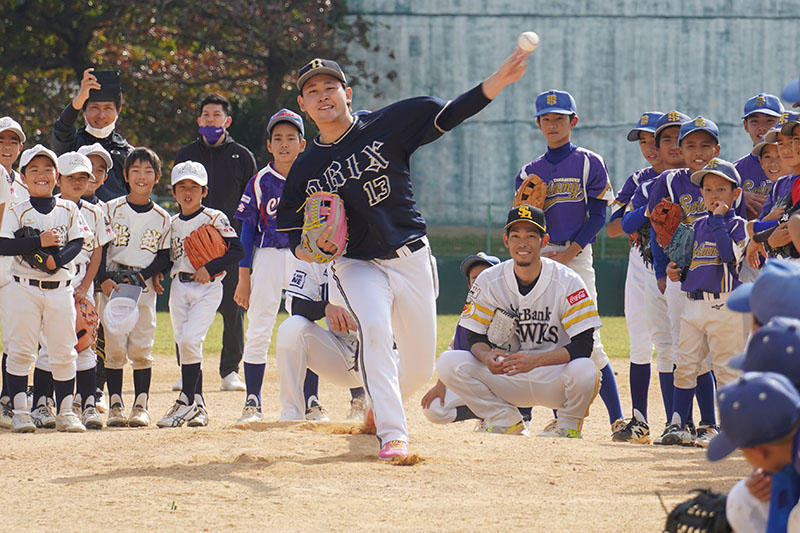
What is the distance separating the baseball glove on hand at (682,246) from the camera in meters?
6.71

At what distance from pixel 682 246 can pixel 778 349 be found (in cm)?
401

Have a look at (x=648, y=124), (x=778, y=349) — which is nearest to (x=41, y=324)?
(x=648, y=124)

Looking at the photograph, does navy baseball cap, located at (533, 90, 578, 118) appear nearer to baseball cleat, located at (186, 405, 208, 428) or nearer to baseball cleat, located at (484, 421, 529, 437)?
baseball cleat, located at (484, 421, 529, 437)

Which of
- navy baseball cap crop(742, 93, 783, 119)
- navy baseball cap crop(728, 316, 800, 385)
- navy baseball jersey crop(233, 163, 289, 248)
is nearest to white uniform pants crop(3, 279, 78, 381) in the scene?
navy baseball jersey crop(233, 163, 289, 248)

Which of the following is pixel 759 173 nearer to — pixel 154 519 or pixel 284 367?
pixel 284 367

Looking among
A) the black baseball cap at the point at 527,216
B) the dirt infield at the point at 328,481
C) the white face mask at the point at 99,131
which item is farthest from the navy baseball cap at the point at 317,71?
the white face mask at the point at 99,131

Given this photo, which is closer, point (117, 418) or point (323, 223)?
point (323, 223)

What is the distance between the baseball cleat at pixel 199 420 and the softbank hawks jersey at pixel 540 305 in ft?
6.00

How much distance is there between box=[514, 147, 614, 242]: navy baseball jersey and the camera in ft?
24.3

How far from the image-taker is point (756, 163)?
7441mm

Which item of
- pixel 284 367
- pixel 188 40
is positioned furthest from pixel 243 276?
pixel 188 40

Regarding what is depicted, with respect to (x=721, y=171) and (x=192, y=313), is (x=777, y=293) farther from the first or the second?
(x=192, y=313)

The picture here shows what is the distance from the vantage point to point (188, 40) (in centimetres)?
2308

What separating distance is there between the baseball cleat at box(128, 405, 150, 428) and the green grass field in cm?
562
